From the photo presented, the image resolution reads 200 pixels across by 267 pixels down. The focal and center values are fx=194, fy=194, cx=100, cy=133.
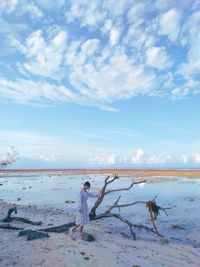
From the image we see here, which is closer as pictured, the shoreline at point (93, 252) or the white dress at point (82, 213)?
the shoreline at point (93, 252)

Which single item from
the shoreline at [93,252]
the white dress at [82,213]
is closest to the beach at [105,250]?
the shoreline at [93,252]

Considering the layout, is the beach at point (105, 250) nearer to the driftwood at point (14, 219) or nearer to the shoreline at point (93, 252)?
the shoreline at point (93, 252)

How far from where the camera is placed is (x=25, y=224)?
434 inches

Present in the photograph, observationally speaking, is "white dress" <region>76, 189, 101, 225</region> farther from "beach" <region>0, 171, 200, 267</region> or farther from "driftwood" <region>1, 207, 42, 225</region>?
"driftwood" <region>1, 207, 42, 225</region>

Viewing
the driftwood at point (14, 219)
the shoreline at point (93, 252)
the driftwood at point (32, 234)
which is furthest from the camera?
the driftwood at point (14, 219)

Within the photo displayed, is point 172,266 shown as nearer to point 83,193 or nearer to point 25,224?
point 83,193

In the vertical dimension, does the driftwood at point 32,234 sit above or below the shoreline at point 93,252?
above

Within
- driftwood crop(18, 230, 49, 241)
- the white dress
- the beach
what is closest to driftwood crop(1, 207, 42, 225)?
the beach

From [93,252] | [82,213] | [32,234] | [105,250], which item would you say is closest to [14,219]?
[32,234]

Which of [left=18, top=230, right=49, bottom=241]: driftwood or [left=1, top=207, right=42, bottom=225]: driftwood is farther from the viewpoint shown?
[left=1, top=207, right=42, bottom=225]: driftwood

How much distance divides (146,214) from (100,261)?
29.5 feet

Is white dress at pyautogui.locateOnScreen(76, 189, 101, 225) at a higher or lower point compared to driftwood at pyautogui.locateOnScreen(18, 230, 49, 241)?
→ higher

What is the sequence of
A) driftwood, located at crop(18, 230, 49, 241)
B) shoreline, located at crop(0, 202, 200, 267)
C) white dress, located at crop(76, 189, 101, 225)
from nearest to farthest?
1. shoreline, located at crop(0, 202, 200, 267)
2. driftwood, located at crop(18, 230, 49, 241)
3. white dress, located at crop(76, 189, 101, 225)

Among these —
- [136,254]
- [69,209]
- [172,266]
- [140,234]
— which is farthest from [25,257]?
[69,209]
